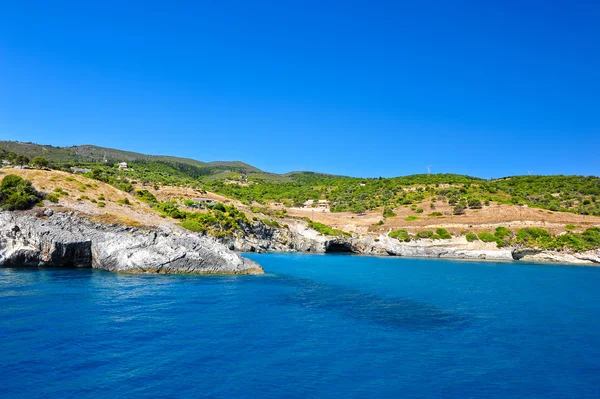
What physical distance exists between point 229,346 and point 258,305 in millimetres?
8177

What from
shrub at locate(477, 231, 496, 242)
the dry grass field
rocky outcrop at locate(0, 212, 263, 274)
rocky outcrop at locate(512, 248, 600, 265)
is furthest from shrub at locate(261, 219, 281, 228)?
rocky outcrop at locate(512, 248, 600, 265)

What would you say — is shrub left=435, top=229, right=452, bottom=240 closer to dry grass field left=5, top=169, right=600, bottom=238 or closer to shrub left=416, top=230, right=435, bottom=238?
shrub left=416, top=230, right=435, bottom=238

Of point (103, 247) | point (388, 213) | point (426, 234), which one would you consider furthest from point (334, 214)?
point (103, 247)

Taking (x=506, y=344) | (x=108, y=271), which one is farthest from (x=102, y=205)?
(x=506, y=344)

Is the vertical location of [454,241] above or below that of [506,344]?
above

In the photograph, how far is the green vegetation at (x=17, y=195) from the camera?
39.0 meters

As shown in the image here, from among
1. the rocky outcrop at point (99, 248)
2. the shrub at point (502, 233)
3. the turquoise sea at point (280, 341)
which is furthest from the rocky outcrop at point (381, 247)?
the turquoise sea at point (280, 341)

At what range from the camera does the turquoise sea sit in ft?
43.7

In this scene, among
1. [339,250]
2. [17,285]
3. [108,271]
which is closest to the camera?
[17,285]

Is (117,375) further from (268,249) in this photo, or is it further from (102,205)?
(268,249)

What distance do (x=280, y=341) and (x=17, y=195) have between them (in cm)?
3586

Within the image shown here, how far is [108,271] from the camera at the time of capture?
35875 mm

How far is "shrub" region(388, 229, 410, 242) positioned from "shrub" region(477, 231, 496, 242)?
12919 mm

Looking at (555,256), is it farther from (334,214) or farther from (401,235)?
(334,214)
